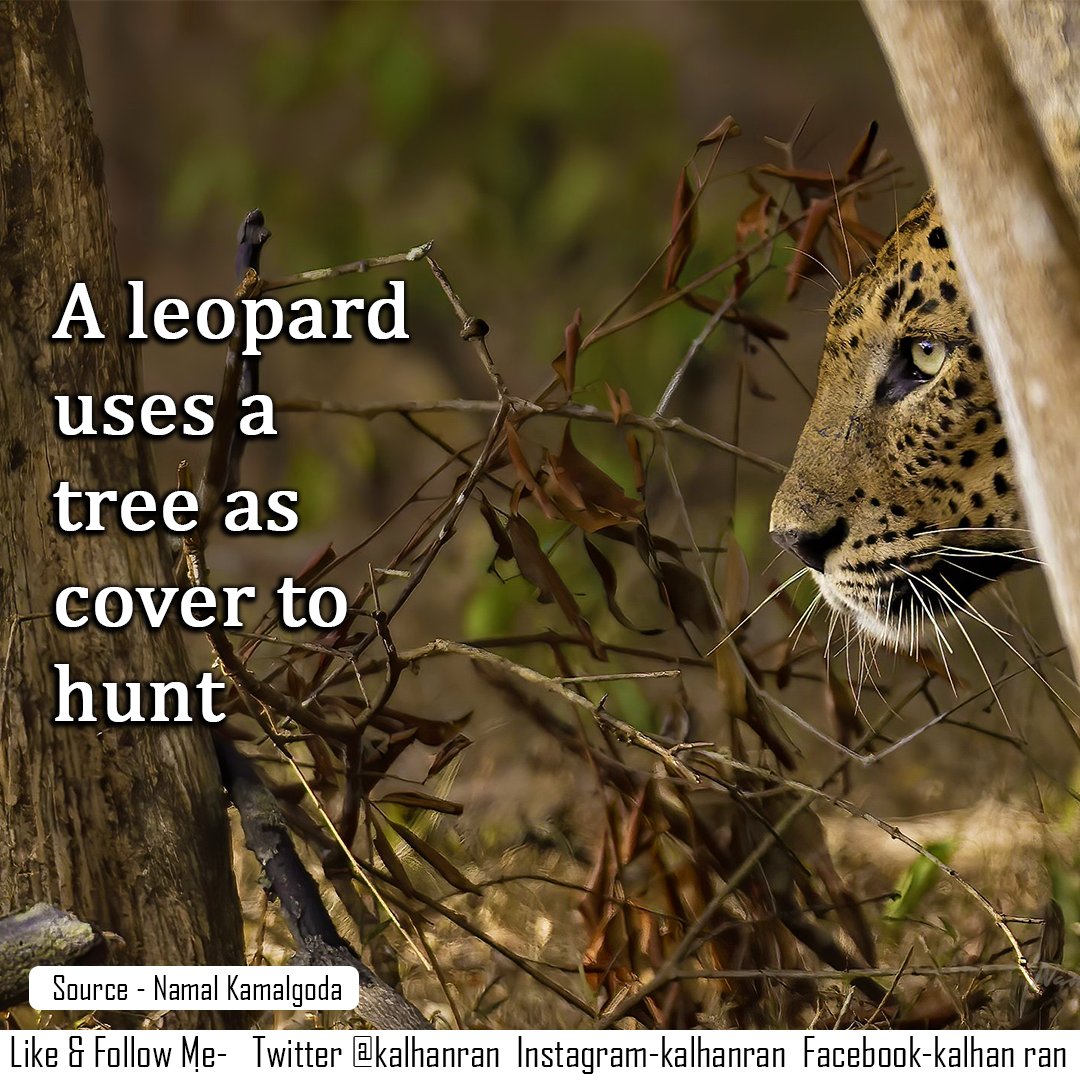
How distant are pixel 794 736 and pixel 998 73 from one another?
92cm

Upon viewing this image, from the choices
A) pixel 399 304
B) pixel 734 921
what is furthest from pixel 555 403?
pixel 734 921

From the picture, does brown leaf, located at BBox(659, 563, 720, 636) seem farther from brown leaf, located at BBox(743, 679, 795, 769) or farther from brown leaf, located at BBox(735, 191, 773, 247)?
brown leaf, located at BBox(735, 191, 773, 247)

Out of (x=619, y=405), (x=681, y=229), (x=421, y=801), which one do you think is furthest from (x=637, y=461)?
(x=421, y=801)

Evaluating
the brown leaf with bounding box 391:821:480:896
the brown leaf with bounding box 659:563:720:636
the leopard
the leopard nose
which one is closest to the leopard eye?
the leopard

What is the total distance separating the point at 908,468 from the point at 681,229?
0.81ft

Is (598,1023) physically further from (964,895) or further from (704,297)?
(704,297)

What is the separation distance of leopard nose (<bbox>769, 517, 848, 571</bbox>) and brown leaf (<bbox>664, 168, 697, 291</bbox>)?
215 mm

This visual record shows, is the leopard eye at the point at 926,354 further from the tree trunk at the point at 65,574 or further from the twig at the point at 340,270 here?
the tree trunk at the point at 65,574

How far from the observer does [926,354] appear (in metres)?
0.89

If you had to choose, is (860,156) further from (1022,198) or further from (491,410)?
(1022,198)

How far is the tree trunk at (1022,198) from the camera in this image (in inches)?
21.8

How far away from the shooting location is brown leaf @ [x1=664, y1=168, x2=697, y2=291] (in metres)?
0.95

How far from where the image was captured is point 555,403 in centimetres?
91
